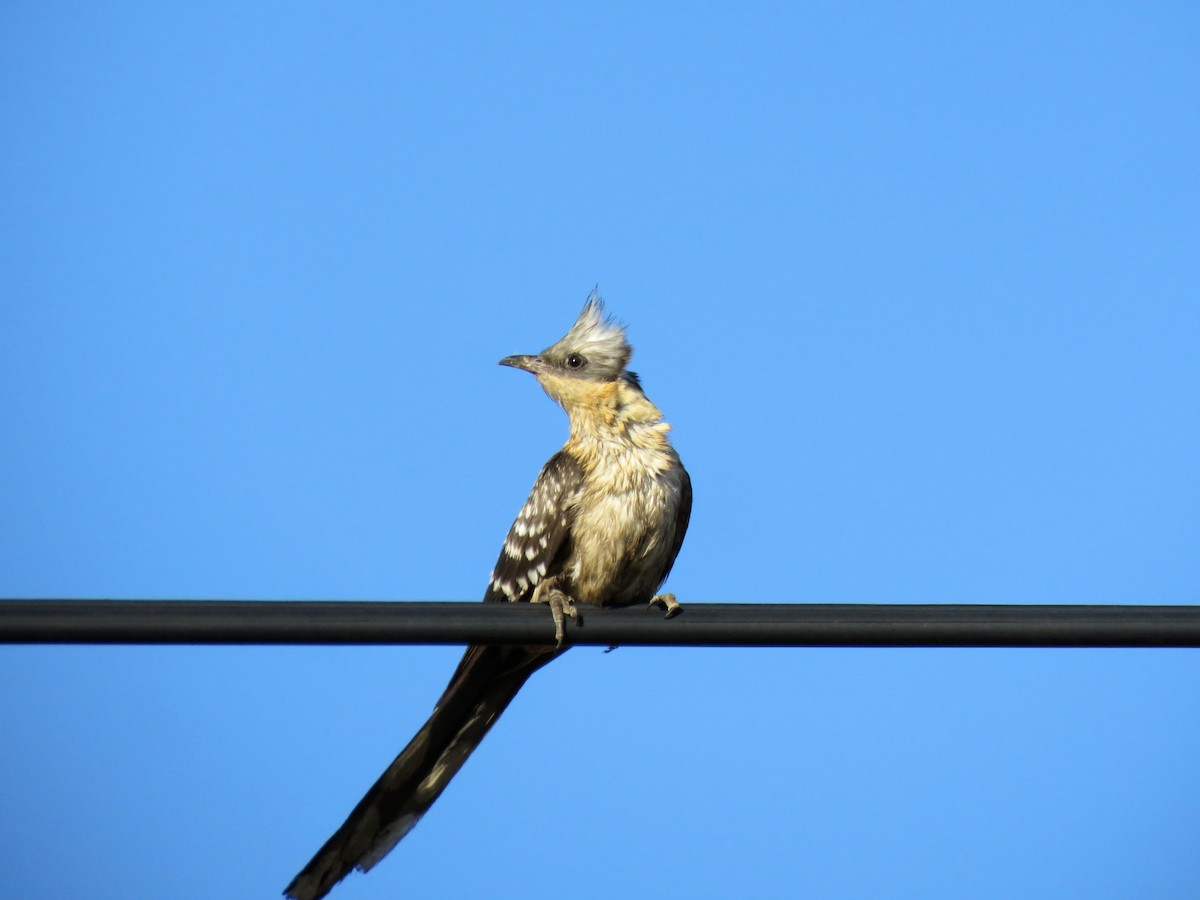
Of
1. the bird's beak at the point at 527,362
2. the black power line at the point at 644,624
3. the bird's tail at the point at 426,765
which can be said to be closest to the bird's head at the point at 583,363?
the bird's beak at the point at 527,362

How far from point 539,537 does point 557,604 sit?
→ 1190 mm

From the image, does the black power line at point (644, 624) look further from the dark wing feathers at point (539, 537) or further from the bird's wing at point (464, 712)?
the dark wing feathers at point (539, 537)

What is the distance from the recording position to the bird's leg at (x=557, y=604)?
4223 mm

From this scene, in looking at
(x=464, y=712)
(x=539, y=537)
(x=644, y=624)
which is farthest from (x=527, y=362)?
(x=644, y=624)

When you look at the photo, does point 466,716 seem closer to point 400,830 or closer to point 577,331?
point 400,830

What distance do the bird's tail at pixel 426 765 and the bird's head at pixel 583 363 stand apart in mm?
1382

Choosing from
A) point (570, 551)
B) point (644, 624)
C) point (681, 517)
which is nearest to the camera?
point (644, 624)

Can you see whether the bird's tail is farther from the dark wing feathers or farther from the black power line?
the black power line

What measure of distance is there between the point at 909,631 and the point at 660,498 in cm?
225

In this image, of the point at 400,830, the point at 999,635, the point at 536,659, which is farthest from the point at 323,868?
the point at 999,635

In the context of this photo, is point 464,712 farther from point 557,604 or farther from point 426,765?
point 557,604

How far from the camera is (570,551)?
19.3 ft

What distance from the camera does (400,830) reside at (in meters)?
5.20

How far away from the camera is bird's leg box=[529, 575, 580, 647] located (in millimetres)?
4223
